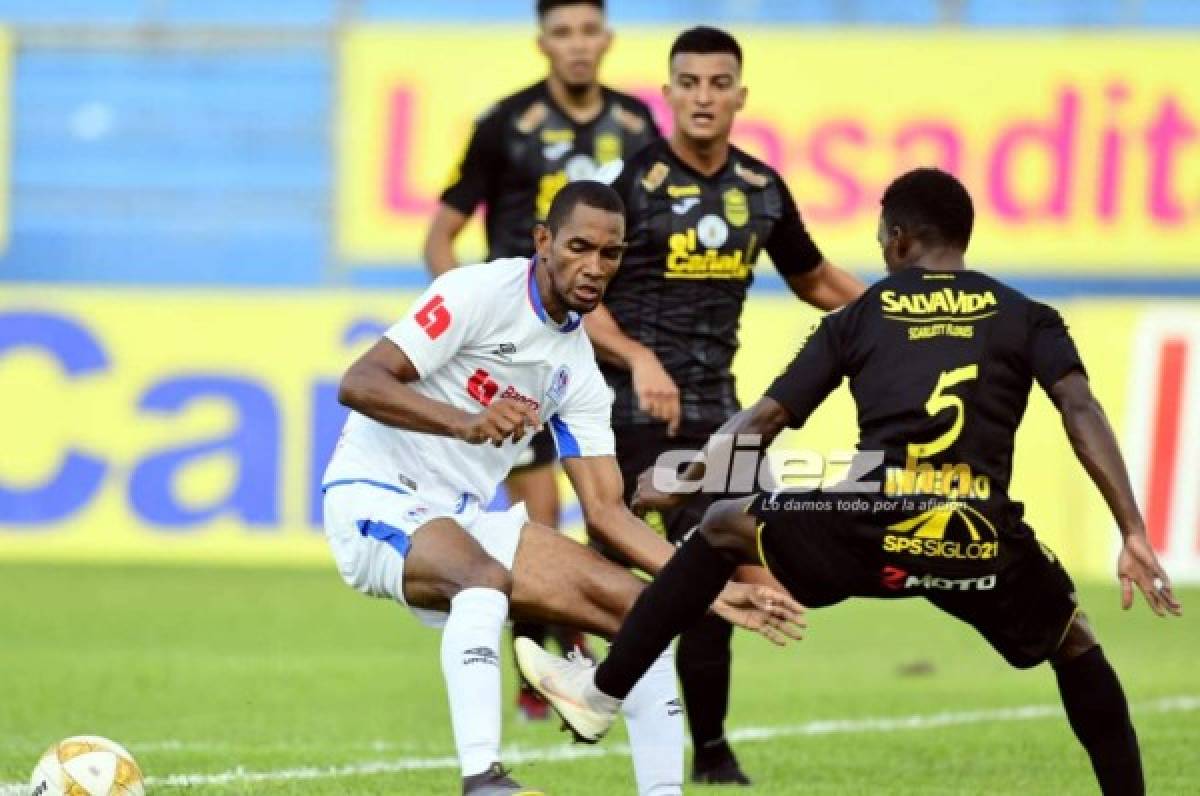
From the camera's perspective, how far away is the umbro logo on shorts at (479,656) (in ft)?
21.4

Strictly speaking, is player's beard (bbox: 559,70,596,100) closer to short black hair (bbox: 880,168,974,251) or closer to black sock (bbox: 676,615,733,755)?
black sock (bbox: 676,615,733,755)

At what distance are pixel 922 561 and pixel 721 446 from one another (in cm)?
67

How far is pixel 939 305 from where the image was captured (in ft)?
21.5

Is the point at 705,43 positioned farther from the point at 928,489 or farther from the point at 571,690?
the point at 571,690

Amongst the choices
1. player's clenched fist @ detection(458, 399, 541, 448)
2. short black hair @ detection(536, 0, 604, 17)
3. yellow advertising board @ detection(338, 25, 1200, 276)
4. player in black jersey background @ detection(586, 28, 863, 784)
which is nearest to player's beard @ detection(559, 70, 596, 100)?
short black hair @ detection(536, 0, 604, 17)

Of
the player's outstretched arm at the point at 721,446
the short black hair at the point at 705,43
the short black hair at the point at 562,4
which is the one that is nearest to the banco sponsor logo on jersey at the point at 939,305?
the player's outstretched arm at the point at 721,446

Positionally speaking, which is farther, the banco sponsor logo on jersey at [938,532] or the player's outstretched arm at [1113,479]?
the banco sponsor logo on jersey at [938,532]

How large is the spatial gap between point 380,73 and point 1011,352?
38.3 ft

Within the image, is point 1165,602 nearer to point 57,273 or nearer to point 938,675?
point 938,675

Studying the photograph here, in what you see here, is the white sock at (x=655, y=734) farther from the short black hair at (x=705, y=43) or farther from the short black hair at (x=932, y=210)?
the short black hair at (x=705, y=43)

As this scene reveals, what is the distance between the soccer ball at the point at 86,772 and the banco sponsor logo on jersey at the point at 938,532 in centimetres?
222

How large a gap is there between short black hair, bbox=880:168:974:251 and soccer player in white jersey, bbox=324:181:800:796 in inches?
33.1

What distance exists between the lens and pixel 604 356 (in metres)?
8.73

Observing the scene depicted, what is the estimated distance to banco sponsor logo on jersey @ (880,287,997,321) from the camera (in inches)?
257
